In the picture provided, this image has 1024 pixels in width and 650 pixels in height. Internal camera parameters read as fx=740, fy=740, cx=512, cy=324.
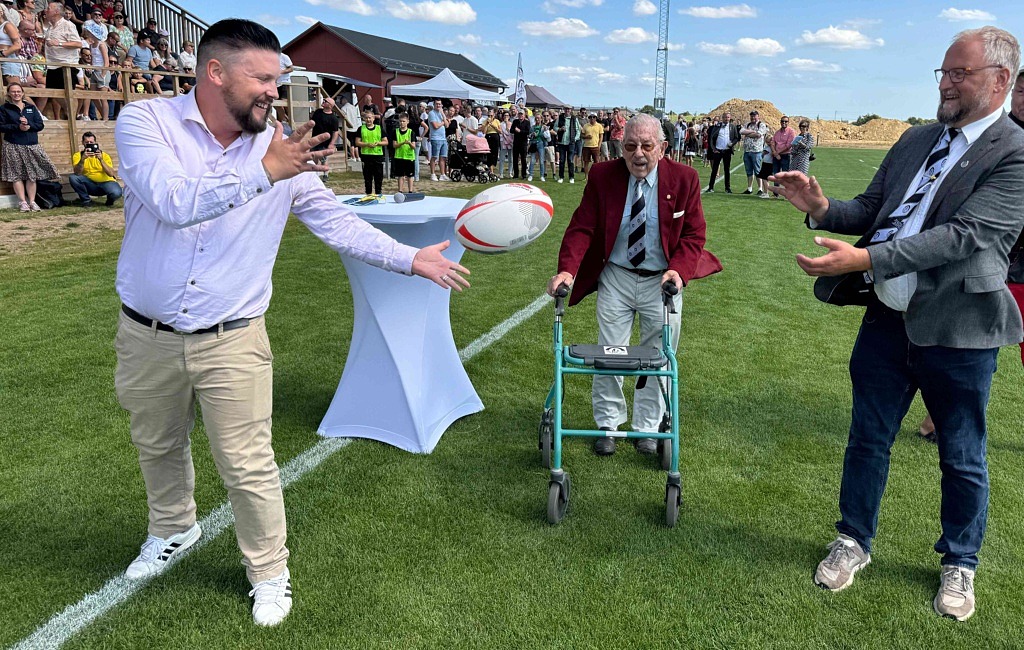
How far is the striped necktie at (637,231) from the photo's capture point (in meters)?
4.09

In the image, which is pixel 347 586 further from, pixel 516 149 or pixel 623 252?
pixel 516 149

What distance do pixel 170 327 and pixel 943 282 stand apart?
2849 millimetres

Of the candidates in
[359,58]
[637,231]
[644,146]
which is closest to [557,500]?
[637,231]

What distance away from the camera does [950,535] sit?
3.11 metres

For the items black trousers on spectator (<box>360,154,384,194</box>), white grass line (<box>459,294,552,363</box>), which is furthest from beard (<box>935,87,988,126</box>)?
black trousers on spectator (<box>360,154,384,194</box>)

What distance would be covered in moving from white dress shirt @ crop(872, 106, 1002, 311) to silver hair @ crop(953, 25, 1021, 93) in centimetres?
18

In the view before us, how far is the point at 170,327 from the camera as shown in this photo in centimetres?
268

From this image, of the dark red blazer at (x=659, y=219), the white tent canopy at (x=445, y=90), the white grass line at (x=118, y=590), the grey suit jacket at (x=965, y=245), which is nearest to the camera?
the grey suit jacket at (x=965, y=245)

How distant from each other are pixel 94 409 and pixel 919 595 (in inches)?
190

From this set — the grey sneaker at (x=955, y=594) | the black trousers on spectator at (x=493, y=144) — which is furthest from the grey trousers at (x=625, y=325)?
the black trousers on spectator at (x=493, y=144)

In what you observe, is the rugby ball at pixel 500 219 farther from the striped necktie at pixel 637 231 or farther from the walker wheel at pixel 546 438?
the walker wheel at pixel 546 438

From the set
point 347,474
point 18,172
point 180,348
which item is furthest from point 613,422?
point 18,172

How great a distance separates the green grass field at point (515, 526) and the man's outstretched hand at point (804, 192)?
158cm

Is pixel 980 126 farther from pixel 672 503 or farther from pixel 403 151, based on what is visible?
pixel 403 151
